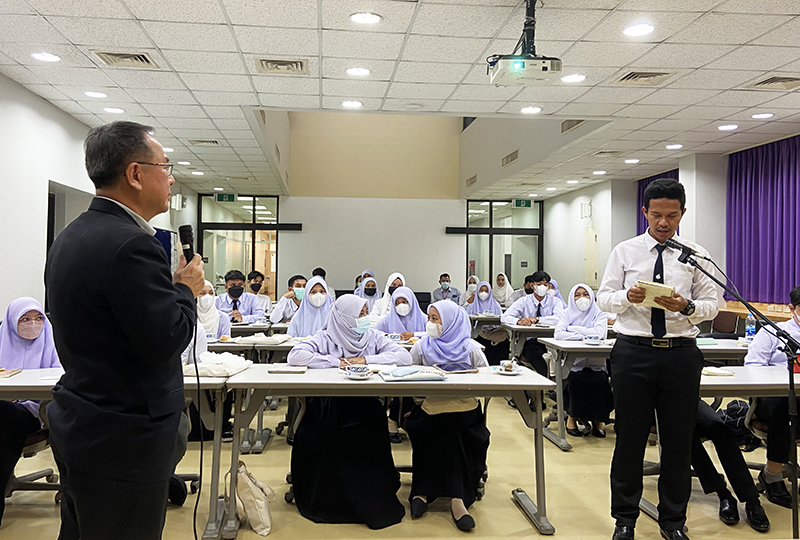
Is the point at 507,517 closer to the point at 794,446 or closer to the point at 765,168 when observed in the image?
the point at 794,446

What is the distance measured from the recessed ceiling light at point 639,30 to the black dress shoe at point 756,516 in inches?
117

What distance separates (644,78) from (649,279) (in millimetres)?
2858

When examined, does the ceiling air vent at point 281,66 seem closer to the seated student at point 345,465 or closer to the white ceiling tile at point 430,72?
the white ceiling tile at point 430,72

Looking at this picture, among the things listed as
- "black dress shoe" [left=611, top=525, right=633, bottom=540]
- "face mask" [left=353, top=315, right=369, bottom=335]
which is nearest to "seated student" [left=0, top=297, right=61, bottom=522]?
"face mask" [left=353, top=315, right=369, bottom=335]

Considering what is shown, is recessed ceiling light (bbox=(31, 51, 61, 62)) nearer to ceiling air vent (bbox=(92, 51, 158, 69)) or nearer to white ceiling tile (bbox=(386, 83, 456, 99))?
ceiling air vent (bbox=(92, 51, 158, 69))

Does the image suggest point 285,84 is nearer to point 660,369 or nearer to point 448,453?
point 448,453

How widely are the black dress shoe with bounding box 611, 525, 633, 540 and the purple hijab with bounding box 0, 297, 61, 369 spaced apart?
332cm

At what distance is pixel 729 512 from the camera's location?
3180mm

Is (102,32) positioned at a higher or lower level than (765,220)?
higher

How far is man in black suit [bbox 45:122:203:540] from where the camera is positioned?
133 centimetres

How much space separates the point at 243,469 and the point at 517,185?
9.01 meters

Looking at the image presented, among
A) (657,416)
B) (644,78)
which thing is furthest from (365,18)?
(657,416)

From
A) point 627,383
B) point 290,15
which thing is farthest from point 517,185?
point 627,383

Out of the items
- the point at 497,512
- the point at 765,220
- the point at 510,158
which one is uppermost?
the point at 510,158
